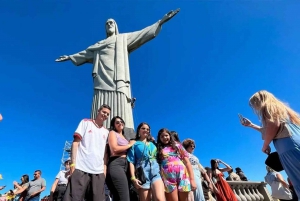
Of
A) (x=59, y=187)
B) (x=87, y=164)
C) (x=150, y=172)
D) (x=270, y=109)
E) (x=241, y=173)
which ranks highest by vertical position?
(x=241, y=173)

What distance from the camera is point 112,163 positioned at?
300 cm

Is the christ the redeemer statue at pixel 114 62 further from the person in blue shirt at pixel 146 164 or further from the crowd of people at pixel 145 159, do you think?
the crowd of people at pixel 145 159

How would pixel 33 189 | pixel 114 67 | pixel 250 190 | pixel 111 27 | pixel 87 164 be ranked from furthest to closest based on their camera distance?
pixel 111 27 → pixel 114 67 → pixel 250 190 → pixel 33 189 → pixel 87 164

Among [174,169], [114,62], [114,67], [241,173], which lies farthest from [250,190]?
[114,62]

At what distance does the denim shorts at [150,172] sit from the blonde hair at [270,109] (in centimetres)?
159

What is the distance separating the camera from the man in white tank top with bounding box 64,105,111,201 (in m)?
2.61

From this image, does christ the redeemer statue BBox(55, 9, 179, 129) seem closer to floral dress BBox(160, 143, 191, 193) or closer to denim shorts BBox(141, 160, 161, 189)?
floral dress BBox(160, 143, 191, 193)

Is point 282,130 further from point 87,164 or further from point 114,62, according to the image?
point 114,62

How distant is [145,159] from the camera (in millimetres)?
3104

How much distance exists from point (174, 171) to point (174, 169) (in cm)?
3

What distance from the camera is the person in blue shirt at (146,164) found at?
2855 mm

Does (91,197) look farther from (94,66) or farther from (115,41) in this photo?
(115,41)

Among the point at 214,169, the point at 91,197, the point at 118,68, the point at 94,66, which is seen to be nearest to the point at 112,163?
the point at 91,197

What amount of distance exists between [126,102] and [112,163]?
4634 mm
